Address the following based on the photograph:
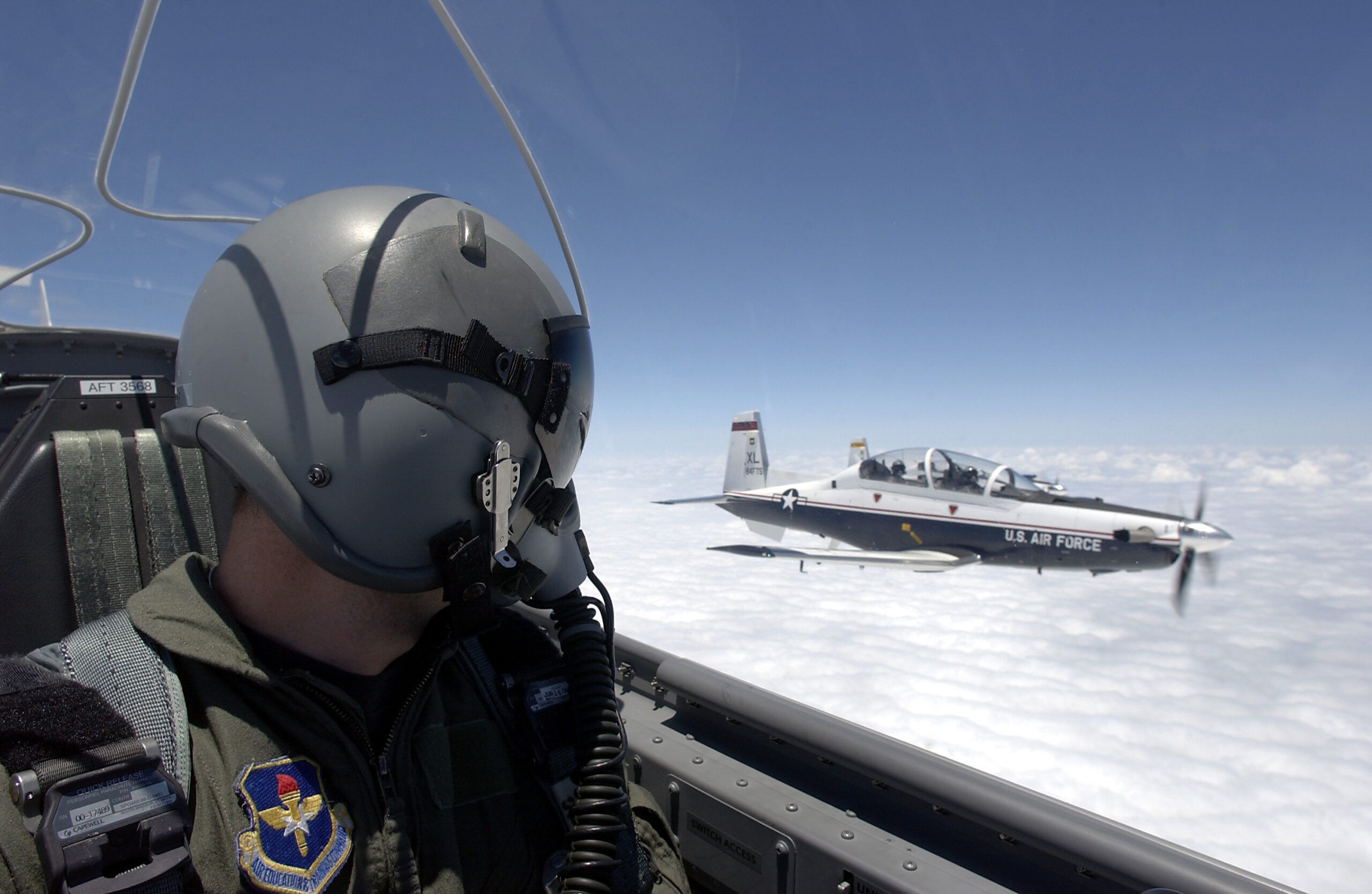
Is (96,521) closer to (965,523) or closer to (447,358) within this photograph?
(447,358)

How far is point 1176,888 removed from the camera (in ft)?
3.42

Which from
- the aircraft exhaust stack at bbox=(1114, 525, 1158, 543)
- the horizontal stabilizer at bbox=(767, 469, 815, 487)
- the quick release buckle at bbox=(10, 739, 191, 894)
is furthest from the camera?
the horizontal stabilizer at bbox=(767, 469, 815, 487)

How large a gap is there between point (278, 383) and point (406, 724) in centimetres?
52

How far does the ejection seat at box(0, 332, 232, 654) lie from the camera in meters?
1.33

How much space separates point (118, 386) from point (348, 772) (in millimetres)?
1448

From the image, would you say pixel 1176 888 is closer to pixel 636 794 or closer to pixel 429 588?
pixel 636 794

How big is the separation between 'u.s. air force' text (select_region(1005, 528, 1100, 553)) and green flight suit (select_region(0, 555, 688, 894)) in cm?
998

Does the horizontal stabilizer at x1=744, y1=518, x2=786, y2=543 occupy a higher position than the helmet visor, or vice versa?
the helmet visor

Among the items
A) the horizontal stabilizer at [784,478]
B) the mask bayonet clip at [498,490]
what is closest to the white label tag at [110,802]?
the mask bayonet clip at [498,490]

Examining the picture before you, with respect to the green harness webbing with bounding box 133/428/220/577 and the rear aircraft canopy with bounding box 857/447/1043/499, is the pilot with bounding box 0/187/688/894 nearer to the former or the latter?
the green harness webbing with bounding box 133/428/220/577

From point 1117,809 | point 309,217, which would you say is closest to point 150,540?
point 309,217

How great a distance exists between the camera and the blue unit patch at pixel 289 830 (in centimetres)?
69

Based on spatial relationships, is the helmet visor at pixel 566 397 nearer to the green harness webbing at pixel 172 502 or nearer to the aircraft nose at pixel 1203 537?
the green harness webbing at pixel 172 502

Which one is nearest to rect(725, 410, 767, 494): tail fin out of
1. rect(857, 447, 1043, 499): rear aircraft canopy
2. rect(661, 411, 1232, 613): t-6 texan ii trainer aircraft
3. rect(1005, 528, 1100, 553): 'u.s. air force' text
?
rect(661, 411, 1232, 613): t-6 texan ii trainer aircraft
